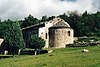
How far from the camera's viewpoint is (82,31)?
3834 inches

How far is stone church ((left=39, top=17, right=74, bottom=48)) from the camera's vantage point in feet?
235

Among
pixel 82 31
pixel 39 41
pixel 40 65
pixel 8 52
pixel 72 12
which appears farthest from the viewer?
pixel 72 12

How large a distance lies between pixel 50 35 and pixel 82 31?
25.6 meters

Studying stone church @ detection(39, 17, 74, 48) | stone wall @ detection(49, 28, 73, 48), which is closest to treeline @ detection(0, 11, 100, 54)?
stone church @ detection(39, 17, 74, 48)

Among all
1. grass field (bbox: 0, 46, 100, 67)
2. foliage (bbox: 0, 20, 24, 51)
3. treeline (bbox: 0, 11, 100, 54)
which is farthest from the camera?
treeline (bbox: 0, 11, 100, 54)

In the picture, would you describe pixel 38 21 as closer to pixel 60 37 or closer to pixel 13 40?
pixel 60 37

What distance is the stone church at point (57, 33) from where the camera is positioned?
71.8 metres

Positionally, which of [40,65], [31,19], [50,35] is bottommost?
[40,65]

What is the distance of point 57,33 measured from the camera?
7200 centimetres

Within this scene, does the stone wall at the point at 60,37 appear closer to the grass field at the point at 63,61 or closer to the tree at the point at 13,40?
the tree at the point at 13,40

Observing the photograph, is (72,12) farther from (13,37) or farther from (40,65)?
(40,65)

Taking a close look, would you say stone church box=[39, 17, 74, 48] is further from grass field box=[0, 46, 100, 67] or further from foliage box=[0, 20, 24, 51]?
grass field box=[0, 46, 100, 67]

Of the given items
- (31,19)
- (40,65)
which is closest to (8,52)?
(31,19)

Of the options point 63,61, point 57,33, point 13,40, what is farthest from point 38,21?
point 63,61
